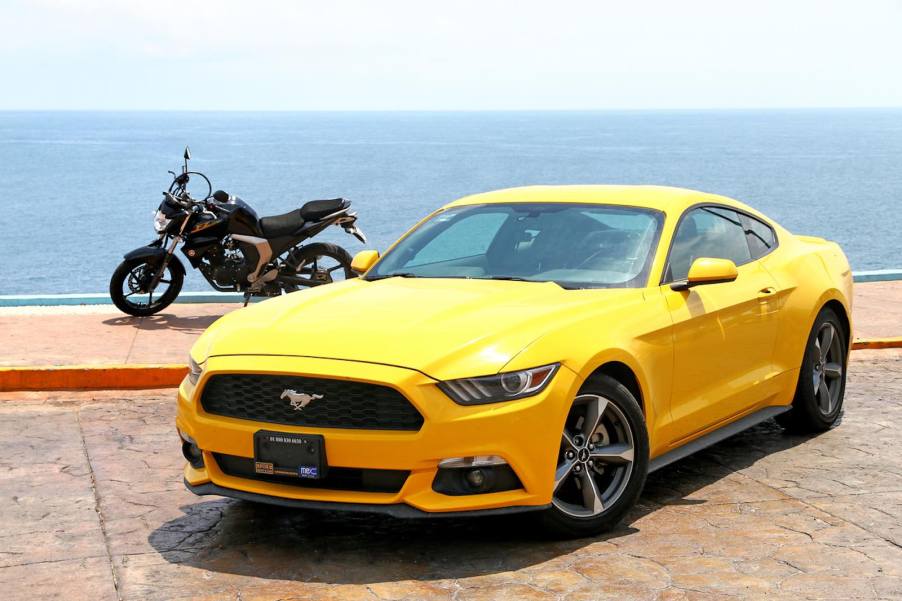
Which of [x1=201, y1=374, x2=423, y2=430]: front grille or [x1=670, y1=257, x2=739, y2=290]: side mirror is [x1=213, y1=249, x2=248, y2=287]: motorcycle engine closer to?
[x1=670, y1=257, x2=739, y2=290]: side mirror

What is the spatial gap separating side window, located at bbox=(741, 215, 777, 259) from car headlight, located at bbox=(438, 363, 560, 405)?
2.52 meters

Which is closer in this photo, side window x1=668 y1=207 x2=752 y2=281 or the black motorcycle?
side window x1=668 y1=207 x2=752 y2=281

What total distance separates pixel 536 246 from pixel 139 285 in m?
7.22

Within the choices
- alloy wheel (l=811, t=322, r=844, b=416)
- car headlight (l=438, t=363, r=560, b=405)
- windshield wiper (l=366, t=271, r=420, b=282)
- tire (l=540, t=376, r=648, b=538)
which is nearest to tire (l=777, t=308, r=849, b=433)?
alloy wheel (l=811, t=322, r=844, b=416)

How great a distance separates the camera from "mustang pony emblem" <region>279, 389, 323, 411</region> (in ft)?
17.3

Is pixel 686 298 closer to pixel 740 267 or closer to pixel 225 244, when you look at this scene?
pixel 740 267

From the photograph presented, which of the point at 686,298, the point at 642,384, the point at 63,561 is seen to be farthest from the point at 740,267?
the point at 63,561

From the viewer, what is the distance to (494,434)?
5.18m

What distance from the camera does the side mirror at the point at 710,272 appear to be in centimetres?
622

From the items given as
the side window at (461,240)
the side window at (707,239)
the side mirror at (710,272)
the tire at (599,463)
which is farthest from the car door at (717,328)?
the side window at (461,240)

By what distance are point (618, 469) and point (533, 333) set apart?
0.83 m

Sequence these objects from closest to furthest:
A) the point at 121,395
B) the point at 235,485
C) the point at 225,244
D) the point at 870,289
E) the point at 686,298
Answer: the point at 235,485 < the point at 686,298 < the point at 121,395 < the point at 225,244 < the point at 870,289

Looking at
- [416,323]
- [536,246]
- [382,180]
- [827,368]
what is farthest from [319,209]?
[382,180]

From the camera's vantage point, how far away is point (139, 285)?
12992 mm
